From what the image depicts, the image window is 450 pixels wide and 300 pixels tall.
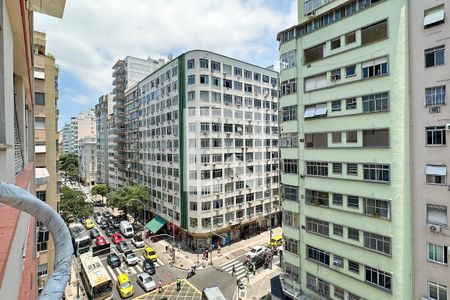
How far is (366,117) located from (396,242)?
888 centimetres

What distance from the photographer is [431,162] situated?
16.4 metres

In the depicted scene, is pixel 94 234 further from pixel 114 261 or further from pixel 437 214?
pixel 437 214

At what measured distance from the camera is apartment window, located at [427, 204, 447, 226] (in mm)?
15984

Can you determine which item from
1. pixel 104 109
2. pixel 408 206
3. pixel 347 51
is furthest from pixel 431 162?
pixel 104 109

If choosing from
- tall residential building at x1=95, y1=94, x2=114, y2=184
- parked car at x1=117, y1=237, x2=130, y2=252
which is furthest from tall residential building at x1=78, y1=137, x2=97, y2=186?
parked car at x1=117, y1=237, x2=130, y2=252

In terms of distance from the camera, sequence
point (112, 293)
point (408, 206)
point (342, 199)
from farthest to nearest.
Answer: point (112, 293) < point (342, 199) < point (408, 206)

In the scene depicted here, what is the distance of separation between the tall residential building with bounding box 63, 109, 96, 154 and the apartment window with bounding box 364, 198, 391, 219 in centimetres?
12549

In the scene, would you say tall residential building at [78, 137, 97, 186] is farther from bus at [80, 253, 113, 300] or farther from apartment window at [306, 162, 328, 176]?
apartment window at [306, 162, 328, 176]

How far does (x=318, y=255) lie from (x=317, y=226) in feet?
8.00

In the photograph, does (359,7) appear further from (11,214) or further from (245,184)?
(245,184)

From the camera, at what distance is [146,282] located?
2942 centimetres

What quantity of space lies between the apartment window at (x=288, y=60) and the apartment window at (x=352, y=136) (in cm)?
809

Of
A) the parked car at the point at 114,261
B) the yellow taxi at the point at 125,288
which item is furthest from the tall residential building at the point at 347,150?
the parked car at the point at 114,261

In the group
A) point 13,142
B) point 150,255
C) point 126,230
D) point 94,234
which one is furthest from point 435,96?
point 94,234
